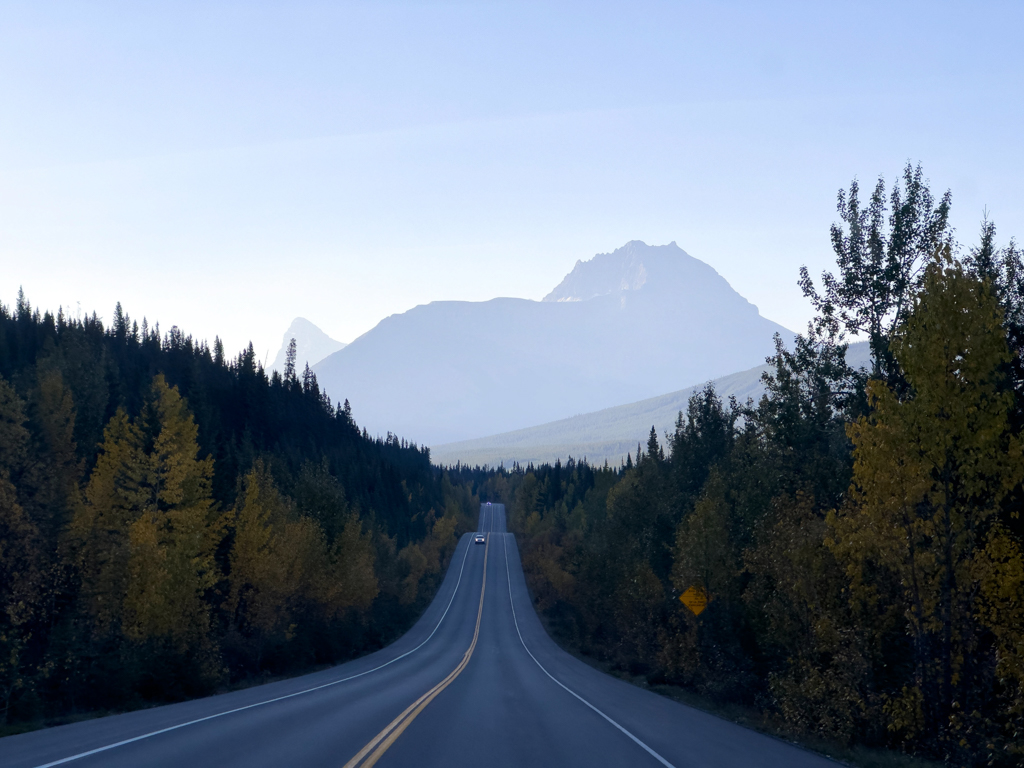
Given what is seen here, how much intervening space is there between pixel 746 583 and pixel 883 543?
49.3 ft

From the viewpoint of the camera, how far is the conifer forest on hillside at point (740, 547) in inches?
600

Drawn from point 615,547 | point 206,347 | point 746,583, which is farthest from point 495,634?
point 206,347

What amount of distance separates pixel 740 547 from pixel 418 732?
1971 cm

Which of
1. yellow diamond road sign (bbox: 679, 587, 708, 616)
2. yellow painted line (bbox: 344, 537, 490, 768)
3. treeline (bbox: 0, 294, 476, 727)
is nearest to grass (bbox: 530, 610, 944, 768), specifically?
Answer: yellow diamond road sign (bbox: 679, 587, 708, 616)

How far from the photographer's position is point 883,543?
51.4 feet

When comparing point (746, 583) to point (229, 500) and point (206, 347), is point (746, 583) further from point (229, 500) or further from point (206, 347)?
point (206, 347)

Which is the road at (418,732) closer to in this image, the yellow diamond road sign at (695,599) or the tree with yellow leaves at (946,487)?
the tree with yellow leaves at (946,487)

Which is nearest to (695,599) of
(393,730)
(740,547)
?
(740,547)

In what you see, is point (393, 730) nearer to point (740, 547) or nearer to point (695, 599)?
point (695, 599)

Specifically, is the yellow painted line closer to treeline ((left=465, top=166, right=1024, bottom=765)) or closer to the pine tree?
treeline ((left=465, top=166, right=1024, bottom=765))

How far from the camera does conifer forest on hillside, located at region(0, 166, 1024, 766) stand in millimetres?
15234

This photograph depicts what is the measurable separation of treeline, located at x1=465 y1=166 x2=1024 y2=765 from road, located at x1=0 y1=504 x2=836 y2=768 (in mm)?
2632

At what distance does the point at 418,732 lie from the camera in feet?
48.3

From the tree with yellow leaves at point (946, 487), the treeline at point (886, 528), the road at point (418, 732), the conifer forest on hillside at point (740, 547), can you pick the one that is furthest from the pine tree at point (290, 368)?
the tree with yellow leaves at point (946, 487)
